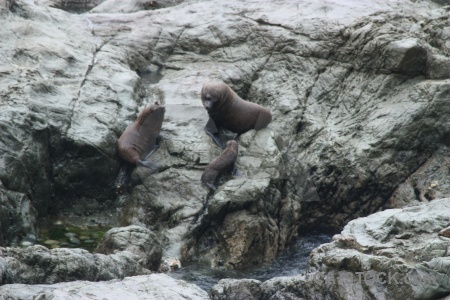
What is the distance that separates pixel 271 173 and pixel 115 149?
7.40 ft

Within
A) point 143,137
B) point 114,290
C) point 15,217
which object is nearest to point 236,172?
point 143,137

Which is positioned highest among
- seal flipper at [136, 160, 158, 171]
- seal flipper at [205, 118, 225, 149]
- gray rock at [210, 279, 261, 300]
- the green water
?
gray rock at [210, 279, 261, 300]

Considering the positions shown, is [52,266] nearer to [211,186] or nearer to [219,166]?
[211,186]

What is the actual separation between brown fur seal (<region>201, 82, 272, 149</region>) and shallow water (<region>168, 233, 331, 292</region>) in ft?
6.49

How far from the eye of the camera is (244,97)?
13516 mm

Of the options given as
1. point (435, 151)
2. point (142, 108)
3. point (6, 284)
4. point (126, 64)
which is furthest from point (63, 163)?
point (435, 151)

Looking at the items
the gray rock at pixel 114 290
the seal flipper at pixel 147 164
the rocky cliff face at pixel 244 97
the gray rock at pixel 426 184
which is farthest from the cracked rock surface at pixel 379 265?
the gray rock at pixel 426 184

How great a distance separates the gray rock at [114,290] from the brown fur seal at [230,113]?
5076 mm

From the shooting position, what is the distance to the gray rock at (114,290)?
6.89m

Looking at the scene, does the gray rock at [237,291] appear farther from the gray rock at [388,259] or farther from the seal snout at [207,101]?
the seal snout at [207,101]

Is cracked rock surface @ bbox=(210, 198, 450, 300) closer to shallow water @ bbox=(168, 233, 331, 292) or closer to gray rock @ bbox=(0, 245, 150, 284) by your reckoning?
gray rock @ bbox=(0, 245, 150, 284)

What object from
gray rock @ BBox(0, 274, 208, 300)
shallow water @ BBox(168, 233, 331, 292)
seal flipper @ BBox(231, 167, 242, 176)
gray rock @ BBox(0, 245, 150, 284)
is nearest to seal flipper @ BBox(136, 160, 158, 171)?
seal flipper @ BBox(231, 167, 242, 176)

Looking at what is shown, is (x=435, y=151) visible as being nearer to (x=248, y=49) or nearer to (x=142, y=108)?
(x=248, y=49)

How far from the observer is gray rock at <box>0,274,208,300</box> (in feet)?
22.6
